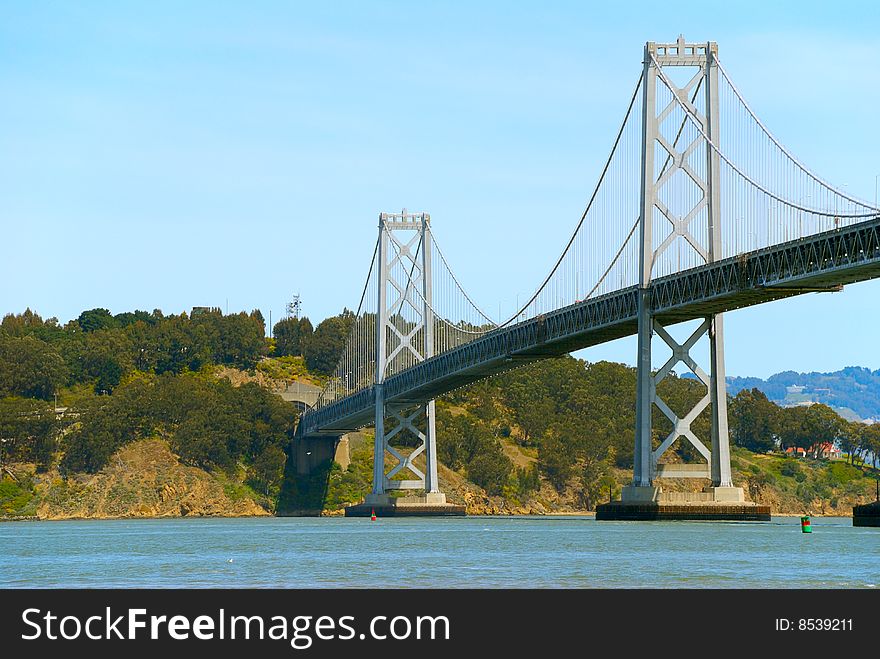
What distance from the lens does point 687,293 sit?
198 ft

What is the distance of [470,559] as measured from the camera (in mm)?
41188

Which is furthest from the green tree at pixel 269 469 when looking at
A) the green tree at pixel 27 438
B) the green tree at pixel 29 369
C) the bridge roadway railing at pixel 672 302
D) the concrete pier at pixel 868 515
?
the concrete pier at pixel 868 515

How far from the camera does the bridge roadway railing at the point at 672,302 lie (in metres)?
51.4

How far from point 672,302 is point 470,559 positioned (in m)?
22.2

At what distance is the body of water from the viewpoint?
3319 centimetres

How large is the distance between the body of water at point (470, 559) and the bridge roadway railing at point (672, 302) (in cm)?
784

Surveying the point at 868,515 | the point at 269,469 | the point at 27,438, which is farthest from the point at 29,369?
the point at 868,515

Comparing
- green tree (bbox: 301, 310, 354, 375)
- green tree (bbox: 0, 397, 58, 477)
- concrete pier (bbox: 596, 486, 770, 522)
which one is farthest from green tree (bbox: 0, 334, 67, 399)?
concrete pier (bbox: 596, 486, 770, 522)

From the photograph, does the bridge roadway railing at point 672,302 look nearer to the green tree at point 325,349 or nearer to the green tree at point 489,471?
the green tree at point 489,471

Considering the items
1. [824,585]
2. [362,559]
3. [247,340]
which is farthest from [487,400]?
[824,585]

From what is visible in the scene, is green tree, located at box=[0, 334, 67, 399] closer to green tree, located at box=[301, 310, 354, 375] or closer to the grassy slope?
the grassy slope

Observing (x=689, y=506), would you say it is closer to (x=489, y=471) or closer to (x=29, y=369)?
(x=489, y=471)
